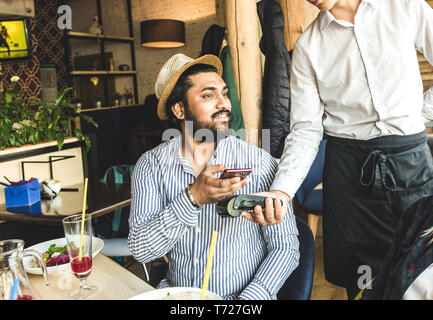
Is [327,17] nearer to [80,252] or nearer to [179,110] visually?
[179,110]

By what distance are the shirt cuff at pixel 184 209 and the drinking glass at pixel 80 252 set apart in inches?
11.1

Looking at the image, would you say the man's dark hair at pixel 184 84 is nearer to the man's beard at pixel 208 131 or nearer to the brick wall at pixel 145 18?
the man's beard at pixel 208 131

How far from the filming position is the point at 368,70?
4.71 feet

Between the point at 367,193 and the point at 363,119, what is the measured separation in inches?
11.6

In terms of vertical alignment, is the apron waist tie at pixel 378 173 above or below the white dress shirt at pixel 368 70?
below

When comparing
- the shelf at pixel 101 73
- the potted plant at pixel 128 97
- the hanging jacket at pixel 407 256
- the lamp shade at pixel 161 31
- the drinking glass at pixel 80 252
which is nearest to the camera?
the hanging jacket at pixel 407 256

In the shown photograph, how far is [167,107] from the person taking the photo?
1.80 m

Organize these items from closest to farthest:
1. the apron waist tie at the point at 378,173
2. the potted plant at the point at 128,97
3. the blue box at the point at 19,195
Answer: the apron waist tie at the point at 378,173 < the blue box at the point at 19,195 < the potted plant at the point at 128,97

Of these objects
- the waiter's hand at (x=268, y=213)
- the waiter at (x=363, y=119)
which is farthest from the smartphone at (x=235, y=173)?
the waiter at (x=363, y=119)

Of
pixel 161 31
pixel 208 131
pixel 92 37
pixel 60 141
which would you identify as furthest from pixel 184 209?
pixel 92 37

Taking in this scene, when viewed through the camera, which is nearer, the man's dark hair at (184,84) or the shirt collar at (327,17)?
the shirt collar at (327,17)

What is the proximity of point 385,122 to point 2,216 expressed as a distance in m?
2.14

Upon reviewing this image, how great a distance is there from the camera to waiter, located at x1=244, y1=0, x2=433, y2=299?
Answer: 1.42 m

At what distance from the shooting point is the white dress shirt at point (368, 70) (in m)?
1.42
